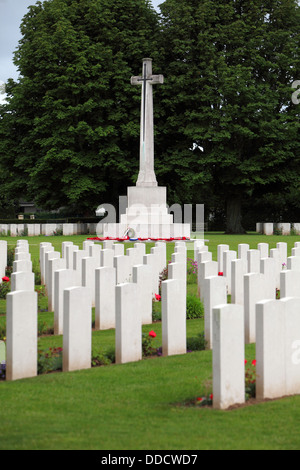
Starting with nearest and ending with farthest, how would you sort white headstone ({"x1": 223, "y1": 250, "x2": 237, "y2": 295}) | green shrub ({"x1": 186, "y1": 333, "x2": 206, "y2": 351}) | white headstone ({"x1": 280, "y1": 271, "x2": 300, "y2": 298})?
1. green shrub ({"x1": 186, "y1": 333, "x2": 206, "y2": 351})
2. white headstone ({"x1": 280, "y1": 271, "x2": 300, "y2": 298})
3. white headstone ({"x1": 223, "y1": 250, "x2": 237, "y2": 295})

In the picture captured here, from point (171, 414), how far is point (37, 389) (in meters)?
1.30

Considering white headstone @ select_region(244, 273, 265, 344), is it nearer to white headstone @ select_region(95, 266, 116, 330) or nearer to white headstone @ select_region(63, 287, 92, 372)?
white headstone @ select_region(95, 266, 116, 330)

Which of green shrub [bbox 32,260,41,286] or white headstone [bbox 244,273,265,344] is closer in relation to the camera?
white headstone [bbox 244,273,265,344]

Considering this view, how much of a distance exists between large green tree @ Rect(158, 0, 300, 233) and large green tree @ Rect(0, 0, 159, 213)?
1718 mm

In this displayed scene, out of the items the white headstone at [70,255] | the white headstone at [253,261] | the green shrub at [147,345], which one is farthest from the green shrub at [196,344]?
the white headstone at [70,255]

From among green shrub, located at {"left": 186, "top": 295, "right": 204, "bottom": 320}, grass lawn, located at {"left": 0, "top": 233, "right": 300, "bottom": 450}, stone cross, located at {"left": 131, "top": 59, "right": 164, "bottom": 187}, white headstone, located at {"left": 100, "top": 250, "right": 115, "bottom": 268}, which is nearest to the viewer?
grass lawn, located at {"left": 0, "top": 233, "right": 300, "bottom": 450}

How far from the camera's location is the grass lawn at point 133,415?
4.35 m

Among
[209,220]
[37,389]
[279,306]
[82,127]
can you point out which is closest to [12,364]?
[37,389]

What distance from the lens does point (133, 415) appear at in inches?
195

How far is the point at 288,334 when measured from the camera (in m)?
5.57

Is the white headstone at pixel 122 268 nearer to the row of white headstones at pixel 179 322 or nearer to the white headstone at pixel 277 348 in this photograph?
the row of white headstones at pixel 179 322

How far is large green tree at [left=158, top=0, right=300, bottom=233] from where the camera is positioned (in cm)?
3086

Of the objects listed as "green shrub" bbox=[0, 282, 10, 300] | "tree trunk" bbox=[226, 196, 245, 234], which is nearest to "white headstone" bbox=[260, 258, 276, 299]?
"green shrub" bbox=[0, 282, 10, 300]

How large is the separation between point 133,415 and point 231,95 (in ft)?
88.7
